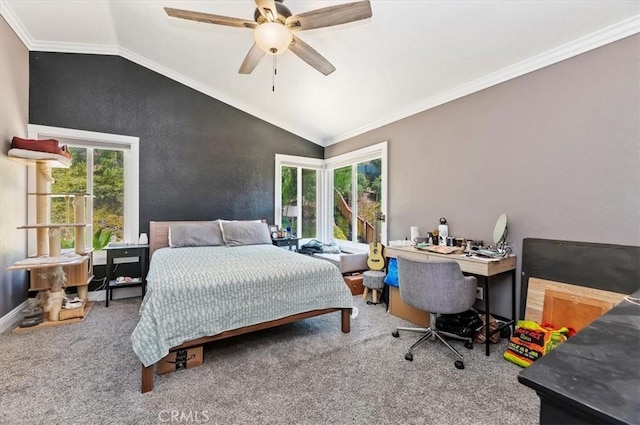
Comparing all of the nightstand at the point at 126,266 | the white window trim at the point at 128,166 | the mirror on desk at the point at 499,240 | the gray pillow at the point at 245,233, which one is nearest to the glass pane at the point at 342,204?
the gray pillow at the point at 245,233

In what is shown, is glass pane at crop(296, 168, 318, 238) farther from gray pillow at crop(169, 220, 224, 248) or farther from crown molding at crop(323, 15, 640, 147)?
crown molding at crop(323, 15, 640, 147)

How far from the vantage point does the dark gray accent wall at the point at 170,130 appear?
136 inches

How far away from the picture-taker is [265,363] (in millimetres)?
2172

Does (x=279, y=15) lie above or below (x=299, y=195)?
above

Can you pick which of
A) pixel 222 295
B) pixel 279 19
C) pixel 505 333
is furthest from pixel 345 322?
pixel 279 19

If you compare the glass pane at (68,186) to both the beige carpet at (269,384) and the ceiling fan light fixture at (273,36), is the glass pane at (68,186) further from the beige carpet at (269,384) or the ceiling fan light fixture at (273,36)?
the ceiling fan light fixture at (273,36)

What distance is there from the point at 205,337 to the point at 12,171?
283 centimetres

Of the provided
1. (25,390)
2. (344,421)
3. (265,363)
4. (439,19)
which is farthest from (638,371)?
(25,390)

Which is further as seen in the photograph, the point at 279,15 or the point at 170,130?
the point at 170,130

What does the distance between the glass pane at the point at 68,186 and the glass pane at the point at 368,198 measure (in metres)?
3.94

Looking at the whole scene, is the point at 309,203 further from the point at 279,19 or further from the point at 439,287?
the point at 279,19

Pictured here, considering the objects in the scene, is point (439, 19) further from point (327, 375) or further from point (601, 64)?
point (327, 375)

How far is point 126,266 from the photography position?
12.6 ft

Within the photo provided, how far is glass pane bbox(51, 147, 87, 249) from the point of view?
3574 mm
